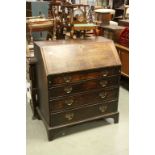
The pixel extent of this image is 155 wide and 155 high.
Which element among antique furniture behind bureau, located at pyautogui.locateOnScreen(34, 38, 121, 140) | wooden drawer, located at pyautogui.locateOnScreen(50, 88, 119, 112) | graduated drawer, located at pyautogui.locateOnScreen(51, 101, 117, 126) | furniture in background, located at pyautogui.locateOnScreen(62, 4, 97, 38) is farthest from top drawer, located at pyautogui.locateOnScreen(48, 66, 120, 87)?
furniture in background, located at pyautogui.locateOnScreen(62, 4, 97, 38)

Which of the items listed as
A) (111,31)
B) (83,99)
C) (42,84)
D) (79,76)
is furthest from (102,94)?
(111,31)

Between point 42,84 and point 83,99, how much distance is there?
1.41 feet

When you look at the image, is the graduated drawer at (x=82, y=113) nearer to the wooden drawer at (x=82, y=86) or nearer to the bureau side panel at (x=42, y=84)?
the bureau side panel at (x=42, y=84)

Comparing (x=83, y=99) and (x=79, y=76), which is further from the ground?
(x=79, y=76)

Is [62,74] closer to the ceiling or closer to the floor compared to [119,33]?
closer to the floor

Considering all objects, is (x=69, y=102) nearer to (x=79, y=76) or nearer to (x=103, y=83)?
(x=79, y=76)

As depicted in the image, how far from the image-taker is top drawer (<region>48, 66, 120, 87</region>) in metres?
2.09

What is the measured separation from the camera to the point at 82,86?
225 centimetres

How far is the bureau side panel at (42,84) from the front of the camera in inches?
84.7
